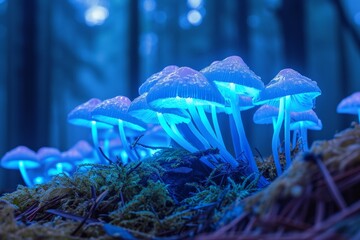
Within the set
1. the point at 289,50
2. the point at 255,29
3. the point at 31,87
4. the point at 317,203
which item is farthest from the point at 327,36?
the point at 317,203

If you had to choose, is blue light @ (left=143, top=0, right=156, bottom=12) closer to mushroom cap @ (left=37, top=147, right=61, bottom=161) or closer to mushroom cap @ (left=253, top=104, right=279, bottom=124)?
mushroom cap @ (left=37, top=147, right=61, bottom=161)

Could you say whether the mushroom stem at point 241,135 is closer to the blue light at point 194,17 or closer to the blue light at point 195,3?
the blue light at point 195,3

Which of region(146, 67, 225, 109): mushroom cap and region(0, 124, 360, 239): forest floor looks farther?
region(146, 67, 225, 109): mushroom cap

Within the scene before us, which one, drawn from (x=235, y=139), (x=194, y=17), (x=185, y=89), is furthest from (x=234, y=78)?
(x=194, y=17)

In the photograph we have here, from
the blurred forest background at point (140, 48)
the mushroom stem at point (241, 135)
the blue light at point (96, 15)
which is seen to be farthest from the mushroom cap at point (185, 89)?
the blue light at point (96, 15)

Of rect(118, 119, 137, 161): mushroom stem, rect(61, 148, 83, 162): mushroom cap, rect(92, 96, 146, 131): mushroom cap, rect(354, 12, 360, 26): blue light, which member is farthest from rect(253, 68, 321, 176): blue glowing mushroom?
rect(354, 12, 360, 26): blue light

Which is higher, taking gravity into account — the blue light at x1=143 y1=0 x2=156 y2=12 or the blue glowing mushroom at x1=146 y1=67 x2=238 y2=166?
the blue light at x1=143 y1=0 x2=156 y2=12
